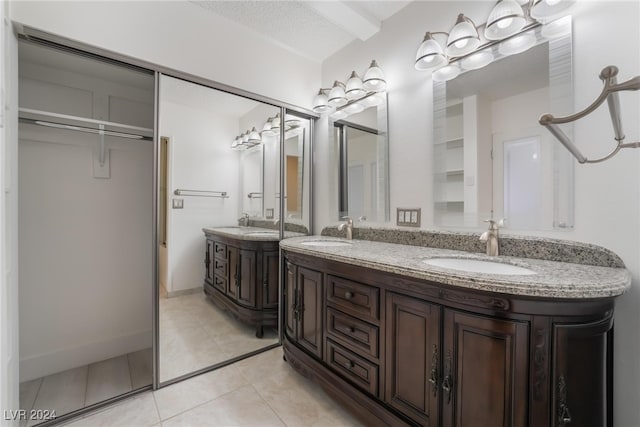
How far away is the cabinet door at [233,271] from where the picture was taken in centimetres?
219

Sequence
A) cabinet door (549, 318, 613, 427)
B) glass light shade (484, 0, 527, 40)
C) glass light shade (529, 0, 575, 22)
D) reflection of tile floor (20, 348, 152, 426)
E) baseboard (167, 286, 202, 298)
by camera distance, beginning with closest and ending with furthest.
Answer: cabinet door (549, 318, 613, 427), glass light shade (529, 0, 575, 22), glass light shade (484, 0, 527, 40), reflection of tile floor (20, 348, 152, 426), baseboard (167, 286, 202, 298)

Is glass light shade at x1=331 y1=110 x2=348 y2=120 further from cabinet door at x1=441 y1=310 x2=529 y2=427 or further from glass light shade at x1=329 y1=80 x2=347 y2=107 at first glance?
cabinet door at x1=441 y1=310 x2=529 y2=427

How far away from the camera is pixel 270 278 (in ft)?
7.62

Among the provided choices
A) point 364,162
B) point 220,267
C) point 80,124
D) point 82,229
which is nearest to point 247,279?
point 220,267

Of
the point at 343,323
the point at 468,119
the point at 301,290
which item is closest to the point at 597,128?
the point at 468,119

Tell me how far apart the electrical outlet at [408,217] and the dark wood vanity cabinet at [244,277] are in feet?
3.56

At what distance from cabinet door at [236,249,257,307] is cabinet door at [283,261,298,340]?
39 centimetres

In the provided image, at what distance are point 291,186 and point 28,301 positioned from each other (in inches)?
80.1

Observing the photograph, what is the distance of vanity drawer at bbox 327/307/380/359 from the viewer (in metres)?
1.32

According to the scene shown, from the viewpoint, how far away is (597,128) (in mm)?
1166

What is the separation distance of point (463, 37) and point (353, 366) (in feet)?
6.16

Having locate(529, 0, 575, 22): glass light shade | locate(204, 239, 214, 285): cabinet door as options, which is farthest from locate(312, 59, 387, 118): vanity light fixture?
locate(204, 239, 214, 285): cabinet door

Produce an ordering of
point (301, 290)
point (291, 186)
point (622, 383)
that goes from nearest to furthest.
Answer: point (622, 383), point (301, 290), point (291, 186)

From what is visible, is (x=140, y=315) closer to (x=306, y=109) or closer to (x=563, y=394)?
(x=306, y=109)
